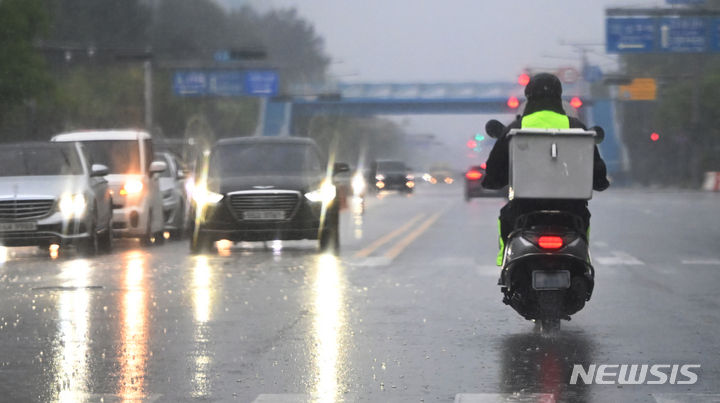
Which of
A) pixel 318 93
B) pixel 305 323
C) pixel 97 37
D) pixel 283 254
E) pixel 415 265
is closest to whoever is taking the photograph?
pixel 305 323

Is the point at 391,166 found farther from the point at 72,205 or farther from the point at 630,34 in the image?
the point at 72,205

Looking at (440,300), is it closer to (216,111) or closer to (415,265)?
(415,265)

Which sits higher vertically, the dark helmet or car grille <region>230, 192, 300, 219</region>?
the dark helmet

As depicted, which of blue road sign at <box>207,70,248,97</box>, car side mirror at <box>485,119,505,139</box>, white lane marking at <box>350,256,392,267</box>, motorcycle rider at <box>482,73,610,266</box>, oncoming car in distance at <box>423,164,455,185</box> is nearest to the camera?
motorcycle rider at <box>482,73,610,266</box>

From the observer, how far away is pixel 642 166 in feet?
387

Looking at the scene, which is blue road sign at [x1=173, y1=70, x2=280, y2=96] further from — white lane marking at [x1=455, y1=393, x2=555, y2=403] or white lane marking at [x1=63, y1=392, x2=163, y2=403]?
white lane marking at [x1=455, y1=393, x2=555, y2=403]

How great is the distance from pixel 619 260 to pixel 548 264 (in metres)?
9.55

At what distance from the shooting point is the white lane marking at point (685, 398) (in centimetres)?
809

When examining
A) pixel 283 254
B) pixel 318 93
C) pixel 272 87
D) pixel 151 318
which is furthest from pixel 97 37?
pixel 151 318

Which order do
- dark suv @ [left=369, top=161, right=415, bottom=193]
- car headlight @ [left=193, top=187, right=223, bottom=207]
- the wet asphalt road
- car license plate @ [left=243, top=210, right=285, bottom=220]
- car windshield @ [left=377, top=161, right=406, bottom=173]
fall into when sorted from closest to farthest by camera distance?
the wet asphalt road → car license plate @ [left=243, top=210, right=285, bottom=220] → car headlight @ [left=193, top=187, right=223, bottom=207] → dark suv @ [left=369, top=161, right=415, bottom=193] → car windshield @ [left=377, top=161, right=406, bottom=173]

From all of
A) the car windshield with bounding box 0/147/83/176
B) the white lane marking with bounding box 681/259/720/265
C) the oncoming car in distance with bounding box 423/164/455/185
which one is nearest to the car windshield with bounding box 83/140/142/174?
the car windshield with bounding box 0/147/83/176

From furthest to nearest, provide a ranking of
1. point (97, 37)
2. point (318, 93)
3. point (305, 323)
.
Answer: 1. point (97, 37)
2. point (318, 93)
3. point (305, 323)

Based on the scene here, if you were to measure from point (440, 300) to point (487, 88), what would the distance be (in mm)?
101132

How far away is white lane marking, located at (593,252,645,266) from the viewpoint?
19066 millimetres
